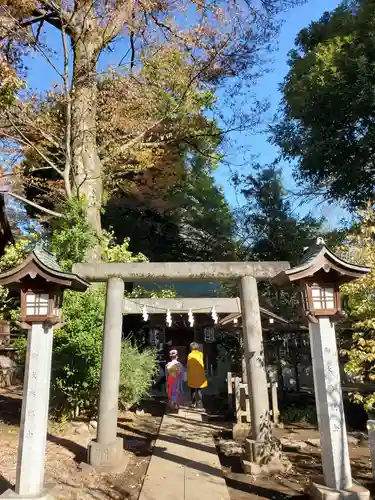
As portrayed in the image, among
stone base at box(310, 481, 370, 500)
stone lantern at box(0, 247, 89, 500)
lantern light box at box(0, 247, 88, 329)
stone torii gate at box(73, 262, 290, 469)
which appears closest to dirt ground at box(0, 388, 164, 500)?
stone torii gate at box(73, 262, 290, 469)

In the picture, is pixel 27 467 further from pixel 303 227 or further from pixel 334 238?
pixel 303 227

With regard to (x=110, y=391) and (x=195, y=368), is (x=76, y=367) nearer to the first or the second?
(x=110, y=391)

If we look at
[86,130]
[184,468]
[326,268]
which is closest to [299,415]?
[184,468]

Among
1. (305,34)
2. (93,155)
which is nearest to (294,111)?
(305,34)

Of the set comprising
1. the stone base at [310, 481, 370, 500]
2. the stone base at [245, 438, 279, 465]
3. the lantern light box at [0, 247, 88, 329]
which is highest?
the lantern light box at [0, 247, 88, 329]

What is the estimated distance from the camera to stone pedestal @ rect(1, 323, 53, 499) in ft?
15.8

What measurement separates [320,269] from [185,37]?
10934 millimetres

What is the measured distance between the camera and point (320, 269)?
5.58 m

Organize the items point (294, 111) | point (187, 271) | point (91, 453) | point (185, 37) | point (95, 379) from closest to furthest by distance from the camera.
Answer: point (91, 453) < point (187, 271) < point (95, 379) < point (185, 37) < point (294, 111)

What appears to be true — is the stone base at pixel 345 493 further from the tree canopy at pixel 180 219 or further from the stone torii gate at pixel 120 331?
the tree canopy at pixel 180 219

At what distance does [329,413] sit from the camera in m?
5.05

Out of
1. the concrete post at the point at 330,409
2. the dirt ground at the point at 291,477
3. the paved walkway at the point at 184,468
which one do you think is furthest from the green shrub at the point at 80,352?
the concrete post at the point at 330,409

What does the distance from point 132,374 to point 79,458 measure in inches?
116

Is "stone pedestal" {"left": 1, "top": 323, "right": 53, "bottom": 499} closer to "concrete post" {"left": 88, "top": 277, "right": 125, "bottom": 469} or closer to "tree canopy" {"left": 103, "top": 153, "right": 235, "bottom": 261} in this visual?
"concrete post" {"left": 88, "top": 277, "right": 125, "bottom": 469}
